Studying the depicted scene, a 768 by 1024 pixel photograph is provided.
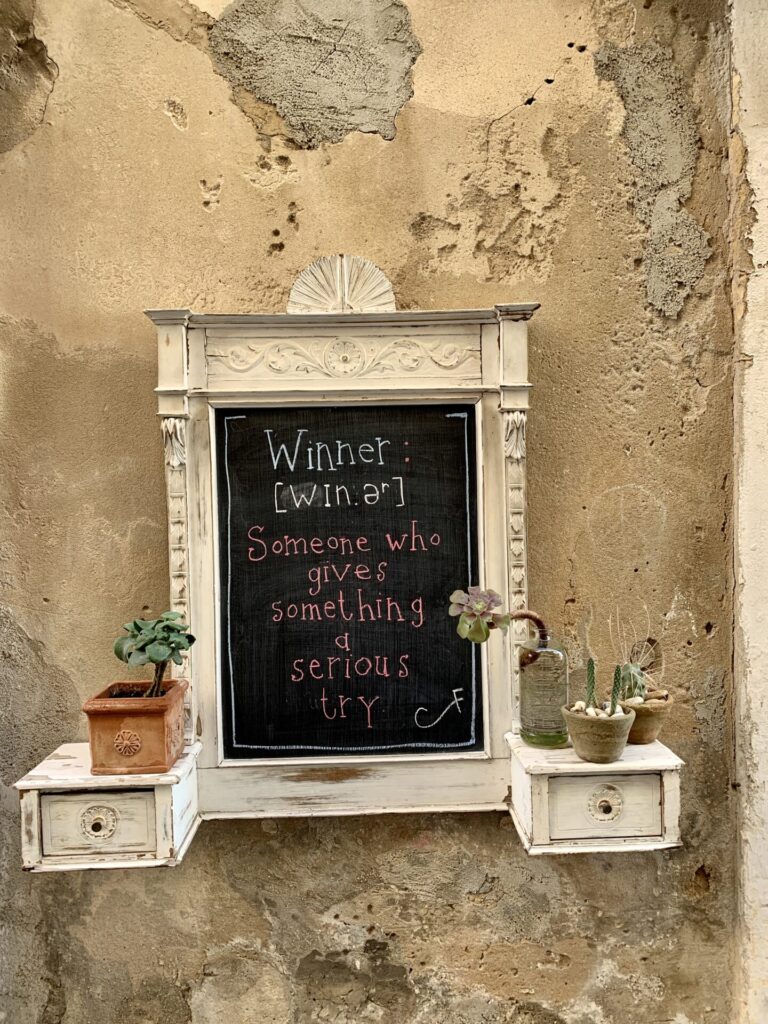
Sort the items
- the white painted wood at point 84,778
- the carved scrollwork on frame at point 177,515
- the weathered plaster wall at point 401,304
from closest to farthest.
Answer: the white painted wood at point 84,778 → the carved scrollwork on frame at point 177,515 → the weathered plaster wall at point 401,304

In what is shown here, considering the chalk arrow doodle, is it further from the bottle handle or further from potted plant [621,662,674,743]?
potted plant [621,662,674,743]

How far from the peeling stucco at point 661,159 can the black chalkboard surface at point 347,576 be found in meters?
0.75

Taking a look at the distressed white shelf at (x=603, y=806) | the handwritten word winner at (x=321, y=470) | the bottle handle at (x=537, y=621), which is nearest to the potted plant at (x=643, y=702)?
the distressed white shelf at (x=603, y=806)

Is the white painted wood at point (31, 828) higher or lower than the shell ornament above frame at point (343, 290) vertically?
lower

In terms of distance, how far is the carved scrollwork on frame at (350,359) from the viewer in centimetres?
202

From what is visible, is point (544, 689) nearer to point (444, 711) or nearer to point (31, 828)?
point (444, 711)

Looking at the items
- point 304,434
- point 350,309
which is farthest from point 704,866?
point 350,309

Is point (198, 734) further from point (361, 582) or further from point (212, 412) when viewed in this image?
point (212, 412)

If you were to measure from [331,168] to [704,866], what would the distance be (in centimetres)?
227

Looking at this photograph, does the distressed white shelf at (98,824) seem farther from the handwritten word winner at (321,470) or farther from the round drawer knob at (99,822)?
the handwritten word winner at (321,470)

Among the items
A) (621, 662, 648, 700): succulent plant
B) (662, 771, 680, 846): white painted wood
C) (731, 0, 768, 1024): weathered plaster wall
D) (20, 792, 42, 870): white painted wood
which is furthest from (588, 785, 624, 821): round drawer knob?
(20, 792, 42, 870): white painted wood

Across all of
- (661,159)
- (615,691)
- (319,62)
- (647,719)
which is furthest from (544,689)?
(319,62)

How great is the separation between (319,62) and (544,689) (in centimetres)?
186

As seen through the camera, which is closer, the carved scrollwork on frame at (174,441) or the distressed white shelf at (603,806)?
the distressed white shelf at (603,806)
